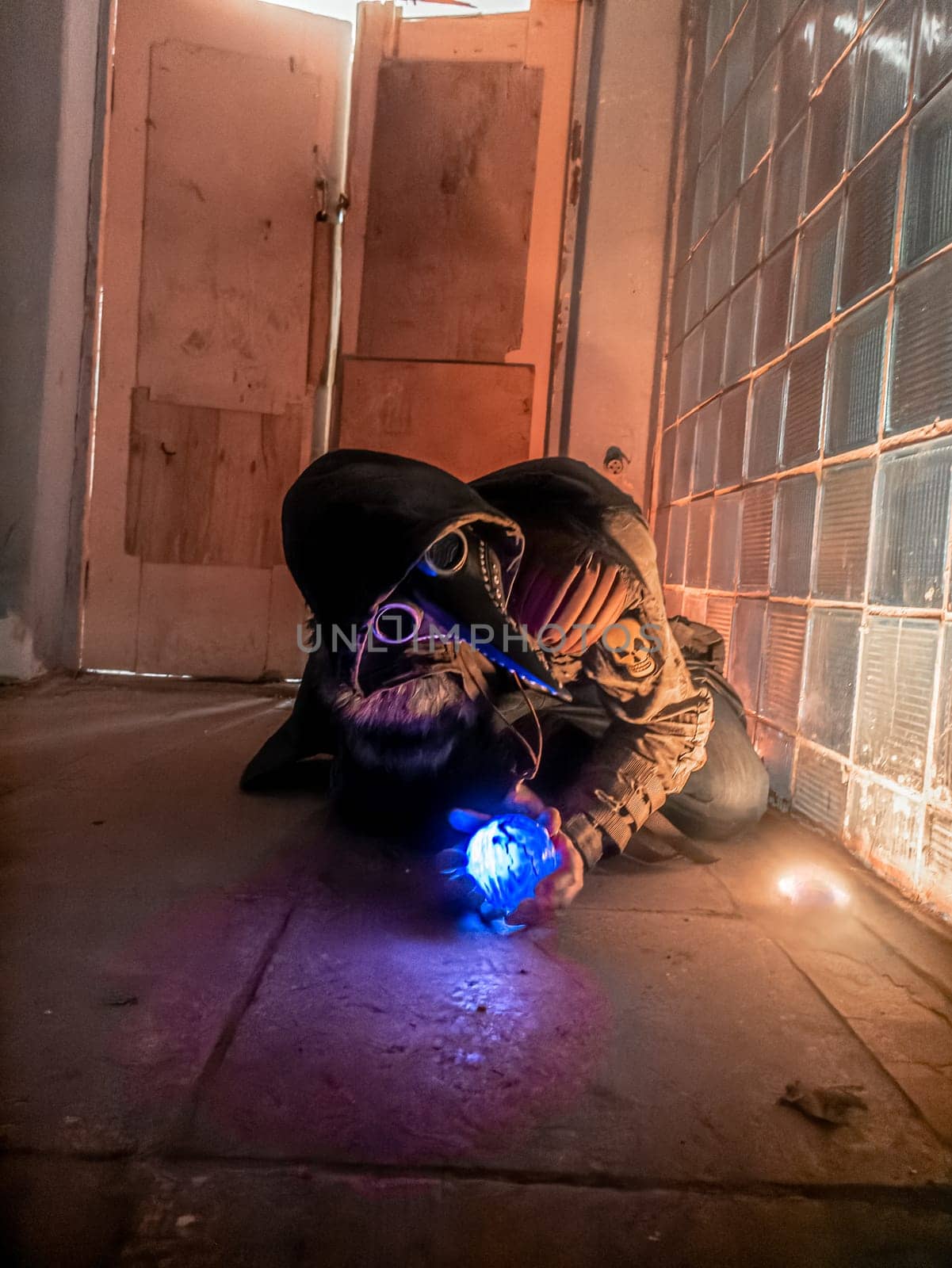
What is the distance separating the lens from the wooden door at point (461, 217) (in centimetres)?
253

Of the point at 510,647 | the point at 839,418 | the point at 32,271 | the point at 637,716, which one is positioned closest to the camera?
the point at 510,647

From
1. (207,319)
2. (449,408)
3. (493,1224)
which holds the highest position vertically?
(207,319)

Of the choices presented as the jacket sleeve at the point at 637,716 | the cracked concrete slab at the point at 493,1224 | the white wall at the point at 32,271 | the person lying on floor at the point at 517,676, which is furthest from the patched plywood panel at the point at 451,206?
the cracked concrete slab at the point at 493,1224

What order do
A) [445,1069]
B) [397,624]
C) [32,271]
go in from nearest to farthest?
1. [445,1069]
2. [397,624]
3. [32,271]

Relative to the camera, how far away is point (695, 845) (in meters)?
1.27

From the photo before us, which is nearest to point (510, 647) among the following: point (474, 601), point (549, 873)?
point (474, 601)

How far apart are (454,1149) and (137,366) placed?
2.64 meters

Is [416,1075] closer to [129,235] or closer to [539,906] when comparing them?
[539,906]

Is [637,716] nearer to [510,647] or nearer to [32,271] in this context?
[510,647]

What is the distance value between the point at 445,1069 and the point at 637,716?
1.84 feet

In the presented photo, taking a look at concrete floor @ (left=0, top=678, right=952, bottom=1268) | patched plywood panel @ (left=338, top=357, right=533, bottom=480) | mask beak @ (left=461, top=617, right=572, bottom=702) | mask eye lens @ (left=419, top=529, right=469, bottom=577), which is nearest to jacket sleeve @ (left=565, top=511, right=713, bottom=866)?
concrete floor @ (left=0, top=678, right=952, bottom=1268)

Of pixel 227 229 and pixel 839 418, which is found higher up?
pixel 227 229

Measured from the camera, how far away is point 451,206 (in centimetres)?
254

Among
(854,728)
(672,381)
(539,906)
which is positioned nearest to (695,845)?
(854,728)
